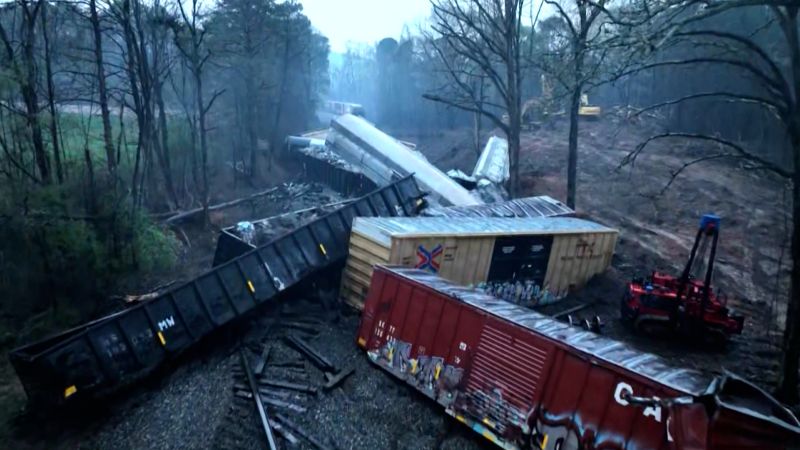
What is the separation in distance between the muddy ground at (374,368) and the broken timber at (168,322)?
630 mm

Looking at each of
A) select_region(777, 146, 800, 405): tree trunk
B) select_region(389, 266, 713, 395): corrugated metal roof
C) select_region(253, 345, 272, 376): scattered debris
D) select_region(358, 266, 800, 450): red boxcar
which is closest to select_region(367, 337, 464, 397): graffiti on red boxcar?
select_region(358, 266, 800, 450): red boxcar

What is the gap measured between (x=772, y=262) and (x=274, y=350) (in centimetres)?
1997

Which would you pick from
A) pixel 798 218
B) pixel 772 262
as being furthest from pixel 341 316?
pixel 772 262

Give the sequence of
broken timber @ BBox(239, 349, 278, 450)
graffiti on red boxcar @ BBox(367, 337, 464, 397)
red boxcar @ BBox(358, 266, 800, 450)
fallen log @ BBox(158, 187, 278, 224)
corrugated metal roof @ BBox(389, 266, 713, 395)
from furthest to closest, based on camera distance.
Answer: fallen log @ BBox(158, 187, 278, 224)
graffiti on red boxcar @ BBox(367, 337, 464, 397)
broken timber @ BBox(239, 349, 278, 450)
corrugated metal roof @ BBox(389, 266, 713, 395)
red boxcar @ BBox(358, 266, 800, 450)

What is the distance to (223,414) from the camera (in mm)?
8844

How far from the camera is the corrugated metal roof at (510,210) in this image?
57.9 feet

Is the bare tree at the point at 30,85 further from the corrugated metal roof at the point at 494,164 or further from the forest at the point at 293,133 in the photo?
the corrugated metal roof at the point at 494,164

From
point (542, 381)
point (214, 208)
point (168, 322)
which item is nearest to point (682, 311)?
point (542, 381)

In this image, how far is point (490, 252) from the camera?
1396cm

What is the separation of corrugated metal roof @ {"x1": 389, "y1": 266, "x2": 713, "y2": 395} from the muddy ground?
2.28 meters

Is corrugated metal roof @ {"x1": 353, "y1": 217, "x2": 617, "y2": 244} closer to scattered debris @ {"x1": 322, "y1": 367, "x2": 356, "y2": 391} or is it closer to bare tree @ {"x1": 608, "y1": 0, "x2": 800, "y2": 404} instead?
scattered debris @ {"x1": 322, "y1": 367, "x2": 356, "y2": 391}

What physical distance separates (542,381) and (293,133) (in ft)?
113

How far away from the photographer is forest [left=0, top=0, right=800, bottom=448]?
34.9 ft

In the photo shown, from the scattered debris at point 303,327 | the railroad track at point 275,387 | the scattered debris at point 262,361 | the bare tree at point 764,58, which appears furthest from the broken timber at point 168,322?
the bare tree at point 764,58
